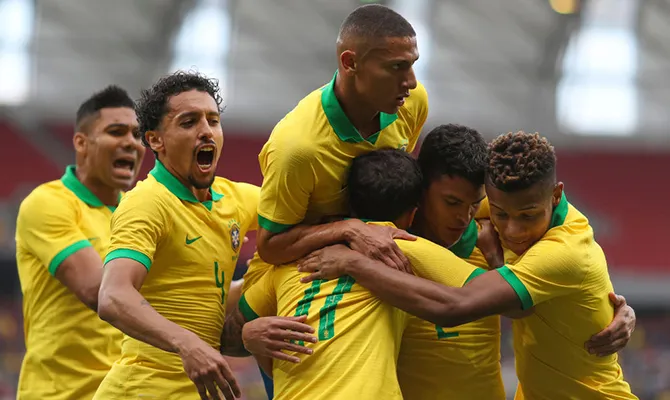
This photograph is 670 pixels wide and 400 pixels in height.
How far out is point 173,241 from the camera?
14.3 feet

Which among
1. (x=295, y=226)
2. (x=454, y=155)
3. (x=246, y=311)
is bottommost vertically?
(x=246, y=311)

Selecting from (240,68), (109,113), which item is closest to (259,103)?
(240,68)

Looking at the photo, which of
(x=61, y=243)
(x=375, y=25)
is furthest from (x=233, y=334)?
(x=375, y=25)

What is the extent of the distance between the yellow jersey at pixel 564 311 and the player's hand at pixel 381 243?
40cm

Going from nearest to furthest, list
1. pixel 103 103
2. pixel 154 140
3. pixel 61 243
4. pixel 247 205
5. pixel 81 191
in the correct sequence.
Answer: pixel 154 140 < pixel 247 205 < pixel 61 243 < pixel 81 191 < pixel 103 103

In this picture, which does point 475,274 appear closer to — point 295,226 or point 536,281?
point 536,281

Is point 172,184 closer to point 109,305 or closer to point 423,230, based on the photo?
point 109,305

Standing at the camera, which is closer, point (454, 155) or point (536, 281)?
point (536, 281)

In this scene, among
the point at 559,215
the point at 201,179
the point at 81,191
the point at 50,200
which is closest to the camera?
the point at 559,215

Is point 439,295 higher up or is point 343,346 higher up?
point 439,295

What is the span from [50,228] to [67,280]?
339 millimetres

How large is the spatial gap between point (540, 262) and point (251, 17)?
637 inches

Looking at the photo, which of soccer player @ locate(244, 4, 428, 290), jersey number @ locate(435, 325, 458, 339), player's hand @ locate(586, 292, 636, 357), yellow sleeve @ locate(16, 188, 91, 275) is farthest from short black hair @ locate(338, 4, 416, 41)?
yellow sleeve @ locate(16, 188, 91, 275)

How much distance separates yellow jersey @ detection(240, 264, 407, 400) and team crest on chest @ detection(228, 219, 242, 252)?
1.58ft
